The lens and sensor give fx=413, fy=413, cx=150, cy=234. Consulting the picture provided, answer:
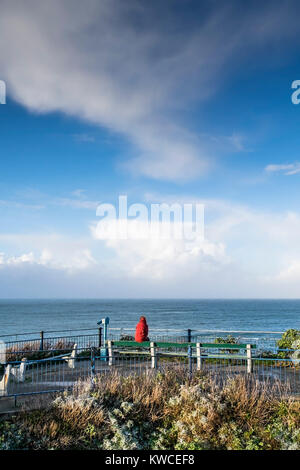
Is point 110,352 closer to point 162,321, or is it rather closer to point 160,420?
point 160,420

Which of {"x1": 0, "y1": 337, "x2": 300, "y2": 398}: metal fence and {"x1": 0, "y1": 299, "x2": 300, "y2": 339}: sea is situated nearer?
{"x1": 0, "y1": 337, "x2": 300, "y2": 398}: metal fence

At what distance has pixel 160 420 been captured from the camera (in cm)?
912

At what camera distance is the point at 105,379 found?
10.6m

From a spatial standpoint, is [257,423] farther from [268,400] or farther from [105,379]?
[105,379]

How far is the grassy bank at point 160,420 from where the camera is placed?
26.9 feet

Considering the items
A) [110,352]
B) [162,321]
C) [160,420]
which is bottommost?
[162,321]

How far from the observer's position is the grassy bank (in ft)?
26.9

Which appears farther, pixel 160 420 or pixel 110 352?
pixel 110 352

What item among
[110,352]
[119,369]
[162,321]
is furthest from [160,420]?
[162,321]

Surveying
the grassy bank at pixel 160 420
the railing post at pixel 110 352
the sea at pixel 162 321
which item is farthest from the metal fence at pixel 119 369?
the sea at pixel 162 321

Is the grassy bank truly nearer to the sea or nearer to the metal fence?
the metal fence

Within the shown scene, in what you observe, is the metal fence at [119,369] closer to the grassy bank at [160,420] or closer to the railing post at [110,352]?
the railing post at [110,352]

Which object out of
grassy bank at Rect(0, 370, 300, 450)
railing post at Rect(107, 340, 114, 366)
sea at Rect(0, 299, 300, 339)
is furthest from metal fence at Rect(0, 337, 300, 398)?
sea at Rect(0, 299, 300, 339)
